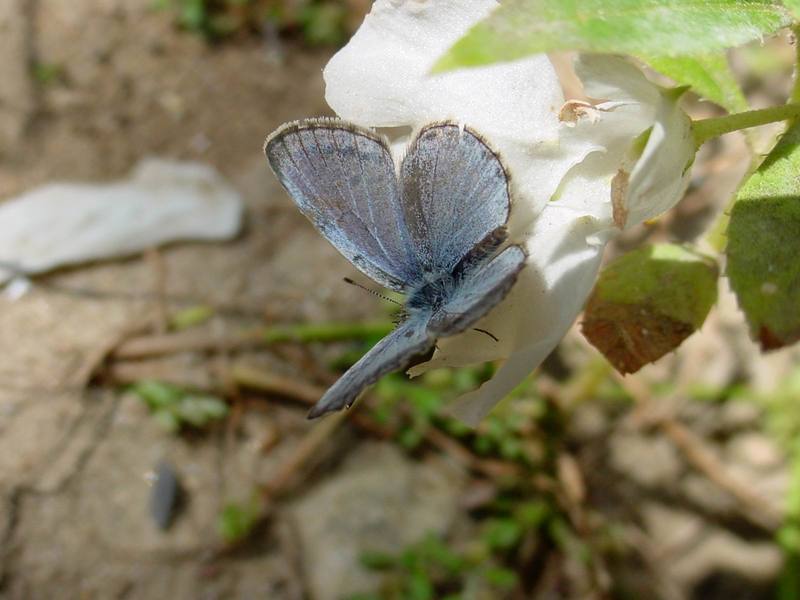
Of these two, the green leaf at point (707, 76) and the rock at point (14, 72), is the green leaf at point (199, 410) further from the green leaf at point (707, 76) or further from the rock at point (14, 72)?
the green leaf at point (707, 76)

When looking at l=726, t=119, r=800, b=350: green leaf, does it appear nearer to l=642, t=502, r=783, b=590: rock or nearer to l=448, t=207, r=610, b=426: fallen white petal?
l=448, t=207, r=610, b=426: fallen white petal

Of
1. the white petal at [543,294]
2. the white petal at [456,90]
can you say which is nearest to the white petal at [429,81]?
the white petal at [456,90]

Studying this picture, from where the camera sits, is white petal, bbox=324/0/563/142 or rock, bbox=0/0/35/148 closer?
white petal, bbox=324/0/563/142

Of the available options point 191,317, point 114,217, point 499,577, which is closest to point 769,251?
point 499,577

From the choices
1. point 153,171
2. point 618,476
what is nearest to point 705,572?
point 618,476

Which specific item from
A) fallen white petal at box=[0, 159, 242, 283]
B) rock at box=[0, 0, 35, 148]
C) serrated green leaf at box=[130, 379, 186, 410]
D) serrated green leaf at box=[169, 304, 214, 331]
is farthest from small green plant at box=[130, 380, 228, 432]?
rock at box=[0, 0, 35, 148]

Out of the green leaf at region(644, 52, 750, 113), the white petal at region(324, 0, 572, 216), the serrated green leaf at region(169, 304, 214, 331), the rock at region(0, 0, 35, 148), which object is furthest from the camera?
the rock at region(0, 0, 35, 148)
